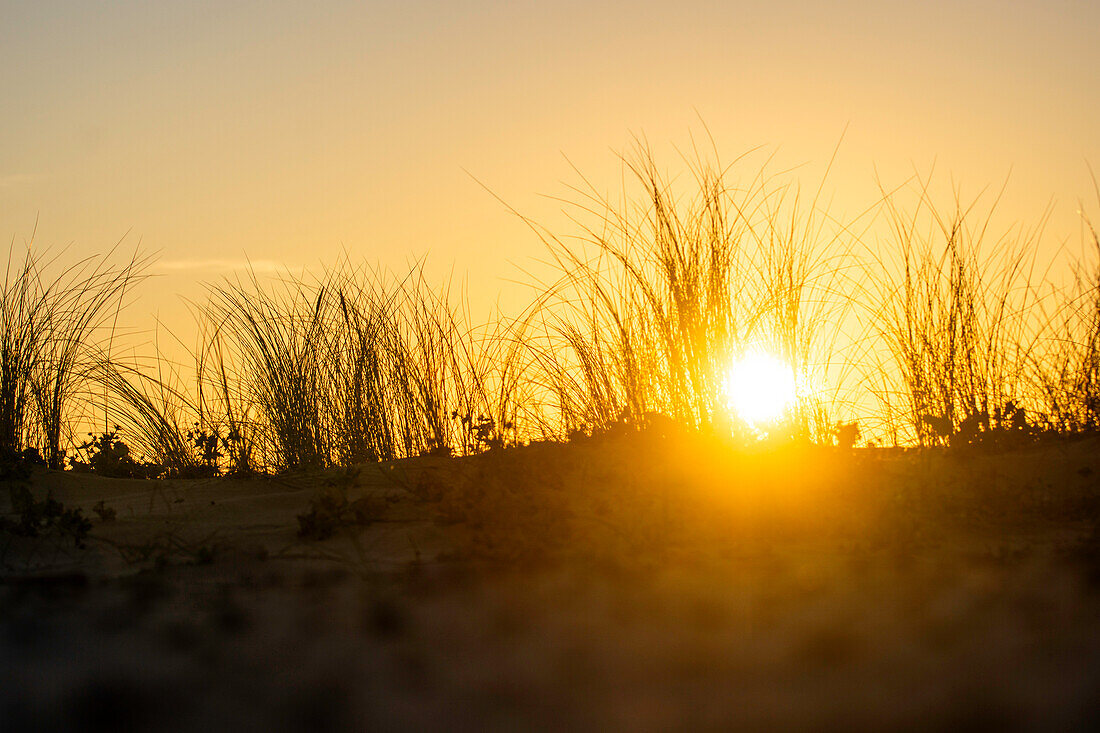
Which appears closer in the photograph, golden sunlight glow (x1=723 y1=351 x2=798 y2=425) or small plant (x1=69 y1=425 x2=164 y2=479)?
golden sunlight glow (x1=723 y1=351 x2=798 y2=425)

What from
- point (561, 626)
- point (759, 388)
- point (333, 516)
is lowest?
point (561, 626)

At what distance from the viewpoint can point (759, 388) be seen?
3803 mm

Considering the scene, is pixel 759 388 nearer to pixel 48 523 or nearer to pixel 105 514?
pixel 105 514

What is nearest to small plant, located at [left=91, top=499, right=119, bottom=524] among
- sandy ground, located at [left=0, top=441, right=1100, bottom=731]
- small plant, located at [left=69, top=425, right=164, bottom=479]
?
sandy ground, located at [left=0, top=441, right=1100, bottom=731]

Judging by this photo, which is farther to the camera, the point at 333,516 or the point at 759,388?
the point at 759,388

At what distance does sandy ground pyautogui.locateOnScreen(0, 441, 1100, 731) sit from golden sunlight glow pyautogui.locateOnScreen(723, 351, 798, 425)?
108cm

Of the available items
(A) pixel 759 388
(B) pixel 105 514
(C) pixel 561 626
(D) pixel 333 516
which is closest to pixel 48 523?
(B) pixel 105 514

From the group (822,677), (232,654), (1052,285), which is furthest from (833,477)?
(1052,285)

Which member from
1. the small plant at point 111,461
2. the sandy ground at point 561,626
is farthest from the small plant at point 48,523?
the small plant at point 111,461

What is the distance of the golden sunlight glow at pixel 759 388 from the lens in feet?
12.1

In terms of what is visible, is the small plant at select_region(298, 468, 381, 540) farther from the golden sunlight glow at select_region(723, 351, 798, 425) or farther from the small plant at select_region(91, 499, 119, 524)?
the golden sunlight glow at select_region(723, 351, 798, 425)

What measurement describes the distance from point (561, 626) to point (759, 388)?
231 cm

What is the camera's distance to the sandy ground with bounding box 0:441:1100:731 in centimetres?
133

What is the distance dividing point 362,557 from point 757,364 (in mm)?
2162
